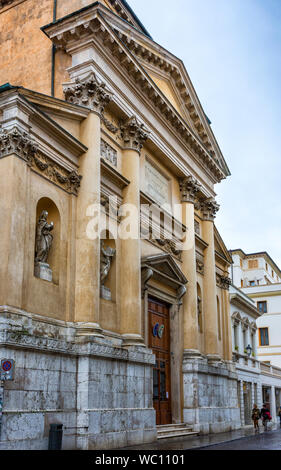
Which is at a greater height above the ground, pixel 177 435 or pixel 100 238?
pixel 100 238

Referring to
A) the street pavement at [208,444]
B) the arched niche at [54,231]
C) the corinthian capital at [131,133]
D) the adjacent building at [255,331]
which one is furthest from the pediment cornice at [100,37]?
the adjacent building at [255,331]

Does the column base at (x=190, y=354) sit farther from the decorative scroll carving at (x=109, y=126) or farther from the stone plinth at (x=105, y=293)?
the decorative scroll carving at (x=109, y=126)

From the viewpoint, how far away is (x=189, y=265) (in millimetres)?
24234

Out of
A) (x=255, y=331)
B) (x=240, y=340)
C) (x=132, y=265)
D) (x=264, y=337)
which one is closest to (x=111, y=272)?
(x=132, y=265)

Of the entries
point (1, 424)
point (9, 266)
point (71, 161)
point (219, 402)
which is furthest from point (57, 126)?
point (219, 402)

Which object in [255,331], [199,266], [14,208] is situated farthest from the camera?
[255,331]

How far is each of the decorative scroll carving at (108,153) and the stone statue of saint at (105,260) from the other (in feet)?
10.0

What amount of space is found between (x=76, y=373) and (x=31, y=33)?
1253 cm

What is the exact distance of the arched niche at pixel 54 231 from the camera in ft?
50.9

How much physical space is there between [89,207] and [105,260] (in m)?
2.12

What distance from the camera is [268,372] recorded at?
4128 centimetres

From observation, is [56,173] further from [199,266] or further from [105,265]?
[199,266]

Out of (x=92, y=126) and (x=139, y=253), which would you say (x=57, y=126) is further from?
(x=139, y=253)

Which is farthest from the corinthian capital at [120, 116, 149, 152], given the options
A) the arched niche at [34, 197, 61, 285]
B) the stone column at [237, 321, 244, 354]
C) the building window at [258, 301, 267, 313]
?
the building window at [258, 301, 267, 313]
